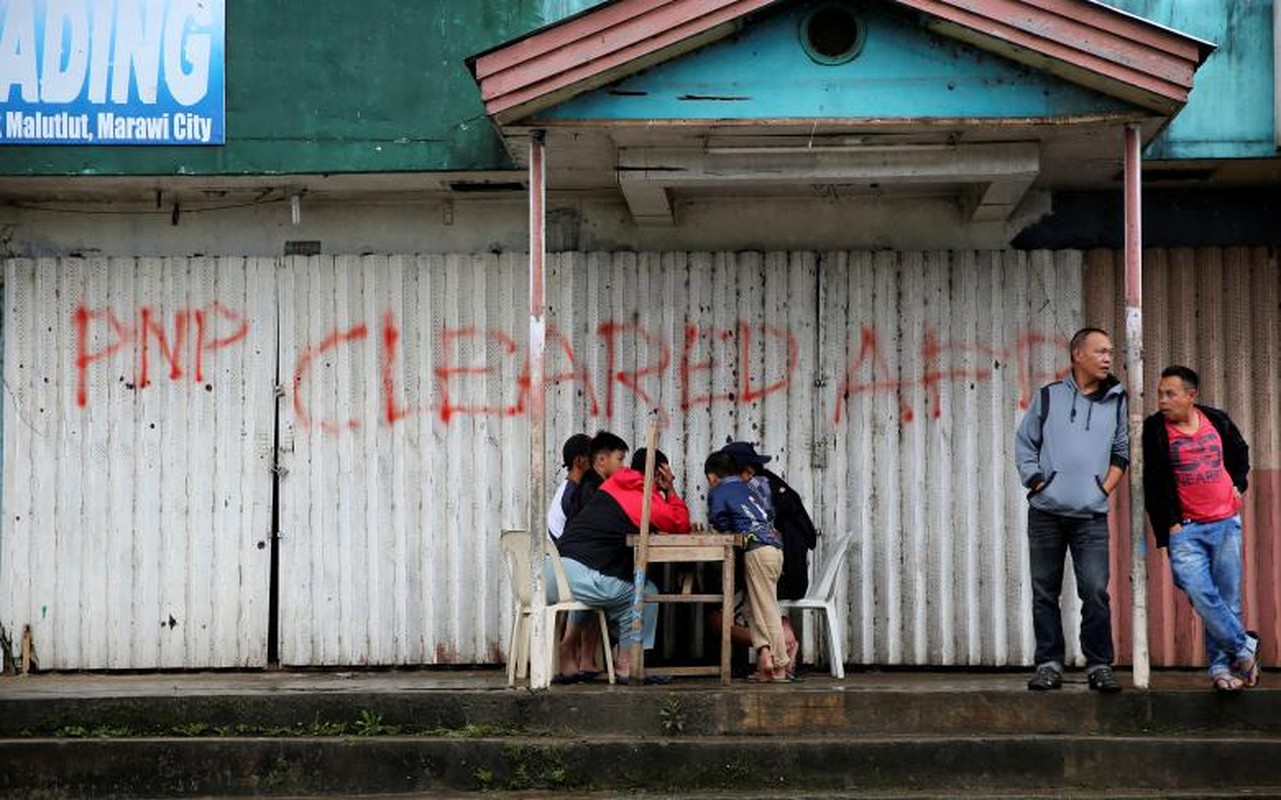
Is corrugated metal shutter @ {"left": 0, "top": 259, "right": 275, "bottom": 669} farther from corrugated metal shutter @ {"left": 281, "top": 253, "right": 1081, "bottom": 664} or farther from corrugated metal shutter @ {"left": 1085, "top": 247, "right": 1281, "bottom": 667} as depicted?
corrugated metal shutter @ {"left": 1085, "top": 247, "right": 1281, "bottom": 667}

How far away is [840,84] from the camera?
34.2ft

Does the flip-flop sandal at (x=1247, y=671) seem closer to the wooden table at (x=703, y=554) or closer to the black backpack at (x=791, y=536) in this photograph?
the black backpack at (x=791, y=536)

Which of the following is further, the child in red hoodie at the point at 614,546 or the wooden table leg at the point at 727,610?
the child in red hoodie at the point at 614,546

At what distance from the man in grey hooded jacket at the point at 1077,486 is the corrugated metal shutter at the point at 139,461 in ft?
16.5

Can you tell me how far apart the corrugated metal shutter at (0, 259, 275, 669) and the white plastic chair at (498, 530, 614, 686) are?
201cm

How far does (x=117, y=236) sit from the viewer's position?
41.3 ft

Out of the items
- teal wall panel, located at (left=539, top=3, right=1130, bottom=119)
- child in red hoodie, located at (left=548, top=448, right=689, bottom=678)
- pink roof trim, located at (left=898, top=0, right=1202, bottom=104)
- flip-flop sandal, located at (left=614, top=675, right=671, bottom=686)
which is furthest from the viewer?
child in red hoodie, located at (left=548, top=448, right=689, bottom=678)

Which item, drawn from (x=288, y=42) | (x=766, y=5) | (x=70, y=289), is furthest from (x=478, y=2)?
(x=70, y=289)

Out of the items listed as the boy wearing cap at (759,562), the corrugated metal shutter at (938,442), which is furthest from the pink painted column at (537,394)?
the corrugated metal shutter at (938,442)

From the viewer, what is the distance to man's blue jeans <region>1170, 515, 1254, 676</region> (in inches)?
394

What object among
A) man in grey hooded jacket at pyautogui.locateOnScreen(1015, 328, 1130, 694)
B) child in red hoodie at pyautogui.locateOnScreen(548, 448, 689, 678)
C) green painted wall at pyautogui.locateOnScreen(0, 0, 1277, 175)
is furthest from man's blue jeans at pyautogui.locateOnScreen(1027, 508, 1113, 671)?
green painted wall at pyautogui.locateOnScreen(0, 0, 1277, 175)

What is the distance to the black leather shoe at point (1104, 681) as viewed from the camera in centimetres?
992

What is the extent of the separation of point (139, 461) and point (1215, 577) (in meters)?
6.77

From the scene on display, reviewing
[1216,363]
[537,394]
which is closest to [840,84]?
[537,394]
